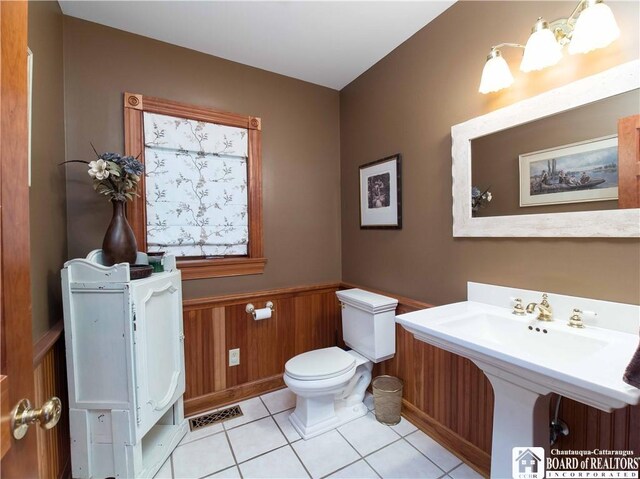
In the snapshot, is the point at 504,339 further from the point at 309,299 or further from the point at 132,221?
the point at 132,221

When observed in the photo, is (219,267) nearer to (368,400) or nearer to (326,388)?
(326,388)

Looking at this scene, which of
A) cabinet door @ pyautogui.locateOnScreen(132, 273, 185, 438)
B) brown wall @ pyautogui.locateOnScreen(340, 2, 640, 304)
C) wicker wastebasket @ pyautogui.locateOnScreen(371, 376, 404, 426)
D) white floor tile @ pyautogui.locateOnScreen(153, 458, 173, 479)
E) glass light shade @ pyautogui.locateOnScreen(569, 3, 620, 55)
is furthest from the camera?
wicker wastebasket @ pyautogui.locateOnScreen(371, 376, 404, 426)

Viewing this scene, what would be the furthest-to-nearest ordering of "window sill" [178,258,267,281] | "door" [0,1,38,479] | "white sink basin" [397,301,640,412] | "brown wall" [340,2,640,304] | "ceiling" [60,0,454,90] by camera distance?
"window sill" [178,258,267,281] → "ceiling" [60,0,454,90] → "brown wall" [340,2,640,304] → "white sink basin" [397,301,640,412] → "door" [0,1,38,479]

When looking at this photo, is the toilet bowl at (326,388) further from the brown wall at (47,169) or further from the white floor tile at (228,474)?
the brown wall at (47,169)

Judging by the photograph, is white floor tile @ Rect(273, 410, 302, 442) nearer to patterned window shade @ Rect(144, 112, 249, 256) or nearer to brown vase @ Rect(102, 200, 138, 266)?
patterned window shade @ Rect(144, 112, 249, 256)

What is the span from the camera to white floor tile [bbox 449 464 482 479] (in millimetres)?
1452

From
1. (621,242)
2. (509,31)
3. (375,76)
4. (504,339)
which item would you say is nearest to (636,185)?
(621,242)

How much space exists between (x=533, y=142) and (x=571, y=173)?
213 millimetres

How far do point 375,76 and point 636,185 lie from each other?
1.66m

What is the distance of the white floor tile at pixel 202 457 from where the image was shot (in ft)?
4.93

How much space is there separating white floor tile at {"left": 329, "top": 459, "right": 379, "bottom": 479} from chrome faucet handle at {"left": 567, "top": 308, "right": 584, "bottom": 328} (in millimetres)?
Answer: 1147

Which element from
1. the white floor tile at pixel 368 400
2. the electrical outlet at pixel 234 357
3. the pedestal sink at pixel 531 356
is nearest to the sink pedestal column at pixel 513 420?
the pedestal sink at pixel 531 356

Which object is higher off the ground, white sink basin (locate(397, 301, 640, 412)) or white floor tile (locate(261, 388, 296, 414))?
white sink basin (locate(397, 301, 640, 412))

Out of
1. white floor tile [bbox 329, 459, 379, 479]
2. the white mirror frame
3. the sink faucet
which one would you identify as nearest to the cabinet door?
white floor tile [bbox 329, 459, 379, 479]
